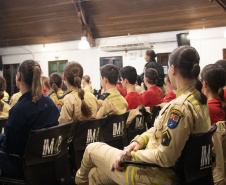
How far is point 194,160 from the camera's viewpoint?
1.42 m

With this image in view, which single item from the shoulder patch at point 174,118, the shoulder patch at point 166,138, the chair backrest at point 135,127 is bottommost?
the chair backrest at point 135,127

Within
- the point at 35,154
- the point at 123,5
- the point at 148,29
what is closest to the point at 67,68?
the point at 35,154

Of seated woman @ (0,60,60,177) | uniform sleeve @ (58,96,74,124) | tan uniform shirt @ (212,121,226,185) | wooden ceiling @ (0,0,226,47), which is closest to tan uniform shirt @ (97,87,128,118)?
uniform sleeve @ (58,96,74,124)

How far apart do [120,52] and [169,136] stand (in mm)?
9931

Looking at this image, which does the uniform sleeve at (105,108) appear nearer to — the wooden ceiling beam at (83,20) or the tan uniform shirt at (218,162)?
the tan uniform shirt at (218,162)

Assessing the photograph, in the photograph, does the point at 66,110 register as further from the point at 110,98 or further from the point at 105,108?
the point at 110,98

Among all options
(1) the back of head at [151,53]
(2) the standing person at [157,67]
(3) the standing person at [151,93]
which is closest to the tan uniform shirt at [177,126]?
(3) the standing person at [151,93]

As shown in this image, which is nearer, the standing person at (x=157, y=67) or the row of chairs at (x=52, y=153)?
the row of chairs at (x=52, y=153)

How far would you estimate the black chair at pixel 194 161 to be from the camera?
139 centimetres

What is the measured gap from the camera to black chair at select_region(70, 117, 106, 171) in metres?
2.26

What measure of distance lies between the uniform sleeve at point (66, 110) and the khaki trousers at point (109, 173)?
2.45ft

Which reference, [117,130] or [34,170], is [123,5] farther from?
[34,170]

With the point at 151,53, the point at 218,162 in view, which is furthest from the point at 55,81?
the point at 218,162

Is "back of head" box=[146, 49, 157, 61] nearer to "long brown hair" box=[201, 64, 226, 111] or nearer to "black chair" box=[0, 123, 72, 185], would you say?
"long brown hair" box=[201, 64, 226, 111]
